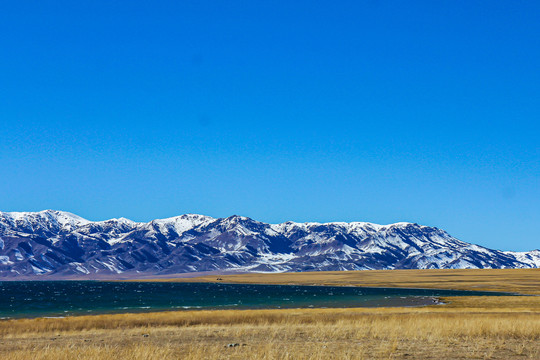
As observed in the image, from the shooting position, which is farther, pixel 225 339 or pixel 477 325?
pixel 477 325

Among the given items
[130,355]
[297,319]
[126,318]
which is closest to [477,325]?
[297,319]

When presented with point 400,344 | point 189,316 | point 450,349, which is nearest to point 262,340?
point 400,344

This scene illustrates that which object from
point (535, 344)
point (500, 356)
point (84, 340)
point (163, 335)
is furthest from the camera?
point (163, 335)

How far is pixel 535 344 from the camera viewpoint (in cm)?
2458

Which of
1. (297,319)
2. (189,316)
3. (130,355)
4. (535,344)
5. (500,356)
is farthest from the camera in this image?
(189,316)

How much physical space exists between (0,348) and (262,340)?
14128 mm

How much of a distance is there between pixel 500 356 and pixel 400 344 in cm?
487

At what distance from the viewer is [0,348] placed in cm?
2830

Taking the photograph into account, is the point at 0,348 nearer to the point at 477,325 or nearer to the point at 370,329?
Result: the point at 370,329

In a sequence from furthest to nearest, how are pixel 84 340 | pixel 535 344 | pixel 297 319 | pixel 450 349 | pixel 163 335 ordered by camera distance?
pixel 297 319 < pixel 163 335 < pixel 84 340 < pixel 535 344 < pixel 450 349

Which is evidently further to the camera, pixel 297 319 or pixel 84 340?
pixel 297 319

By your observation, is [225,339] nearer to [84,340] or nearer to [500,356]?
[84,340]

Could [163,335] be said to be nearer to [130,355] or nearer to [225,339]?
[225,339]

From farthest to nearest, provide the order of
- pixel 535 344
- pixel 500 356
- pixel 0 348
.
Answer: pixel 0 348, pixel 535 344, pixel 500 356
